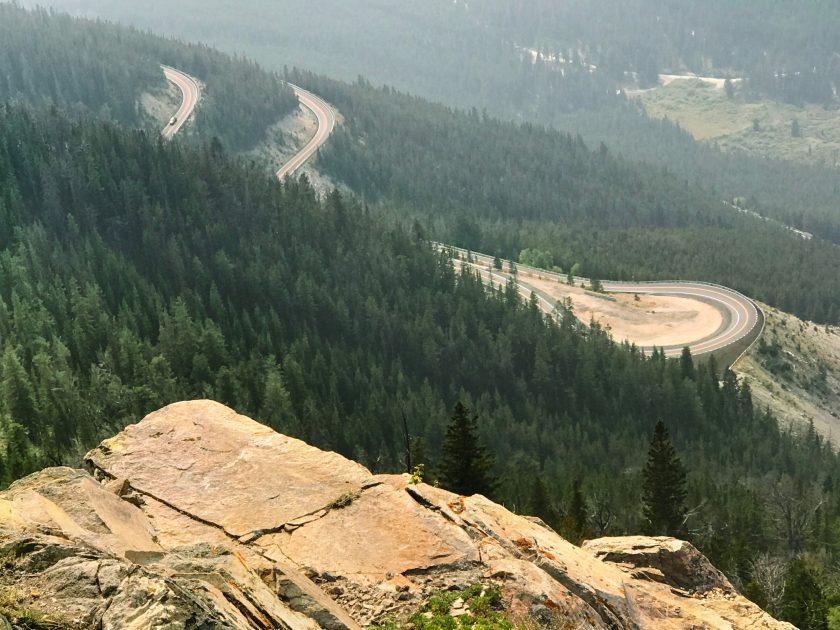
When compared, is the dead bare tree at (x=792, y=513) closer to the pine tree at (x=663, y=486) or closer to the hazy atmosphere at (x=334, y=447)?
the hazy atmosphere at (x=334, y=447)

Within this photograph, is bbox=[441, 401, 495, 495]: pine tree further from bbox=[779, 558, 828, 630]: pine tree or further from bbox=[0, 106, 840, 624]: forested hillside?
bbox=[0, 106, 840, 624]: forested hillside

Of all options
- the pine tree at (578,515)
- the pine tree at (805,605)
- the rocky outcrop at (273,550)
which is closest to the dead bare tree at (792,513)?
the pine tree at (578,515)

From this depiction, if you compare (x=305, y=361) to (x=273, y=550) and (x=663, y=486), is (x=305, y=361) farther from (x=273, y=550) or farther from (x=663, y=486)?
(x=273, y=550)

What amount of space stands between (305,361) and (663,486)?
287 feet

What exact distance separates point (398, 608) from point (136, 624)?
10.3 metres

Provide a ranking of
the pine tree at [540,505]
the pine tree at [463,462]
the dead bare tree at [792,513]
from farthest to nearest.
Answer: the dead bare tree at [792,513]
the pine tree at [540,505]
the pine tree at [463,462]

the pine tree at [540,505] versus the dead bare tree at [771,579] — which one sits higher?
the dead bare tree at [771,579]

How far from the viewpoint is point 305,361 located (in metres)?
158

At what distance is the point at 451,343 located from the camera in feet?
604

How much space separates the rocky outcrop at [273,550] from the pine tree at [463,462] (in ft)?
78.6

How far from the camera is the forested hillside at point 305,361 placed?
12225cm

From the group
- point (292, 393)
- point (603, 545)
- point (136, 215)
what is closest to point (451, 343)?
point (292, 393)

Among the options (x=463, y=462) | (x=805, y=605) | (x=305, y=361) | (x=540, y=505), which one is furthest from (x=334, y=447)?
(x=805, y=605)

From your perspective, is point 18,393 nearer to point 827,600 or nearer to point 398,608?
point 827,600
